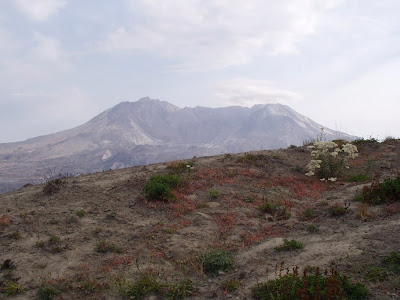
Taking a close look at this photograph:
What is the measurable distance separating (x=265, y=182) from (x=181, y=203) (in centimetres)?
396

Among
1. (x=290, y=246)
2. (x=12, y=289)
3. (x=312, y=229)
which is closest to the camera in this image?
(x=12, y=289)

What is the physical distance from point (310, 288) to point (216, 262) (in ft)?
8.21

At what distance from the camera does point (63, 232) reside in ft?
29.0

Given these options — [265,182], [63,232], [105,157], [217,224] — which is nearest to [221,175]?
[265,182]

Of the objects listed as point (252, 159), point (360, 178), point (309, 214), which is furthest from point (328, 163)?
point (309, 214)

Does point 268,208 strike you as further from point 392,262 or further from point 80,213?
point 80,213

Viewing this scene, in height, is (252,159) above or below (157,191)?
above

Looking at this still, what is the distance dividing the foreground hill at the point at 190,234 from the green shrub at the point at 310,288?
0.92 feet

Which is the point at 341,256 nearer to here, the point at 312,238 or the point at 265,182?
the point at 312,238

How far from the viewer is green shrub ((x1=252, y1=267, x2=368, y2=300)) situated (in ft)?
16.1

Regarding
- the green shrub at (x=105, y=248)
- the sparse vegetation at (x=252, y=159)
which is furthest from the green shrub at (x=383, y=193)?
the green shrub at (x=105, y=248)

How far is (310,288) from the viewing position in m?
5.18

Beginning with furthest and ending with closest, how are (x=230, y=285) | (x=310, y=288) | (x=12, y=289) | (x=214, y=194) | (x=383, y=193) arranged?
(x=214, y=194)
(x=383, y=193)
(x=12, y=289)
(x=230, y=285)
(x=310, y=288)

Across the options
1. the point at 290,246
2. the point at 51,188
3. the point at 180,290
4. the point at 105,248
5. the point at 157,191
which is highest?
the point at 51,188
